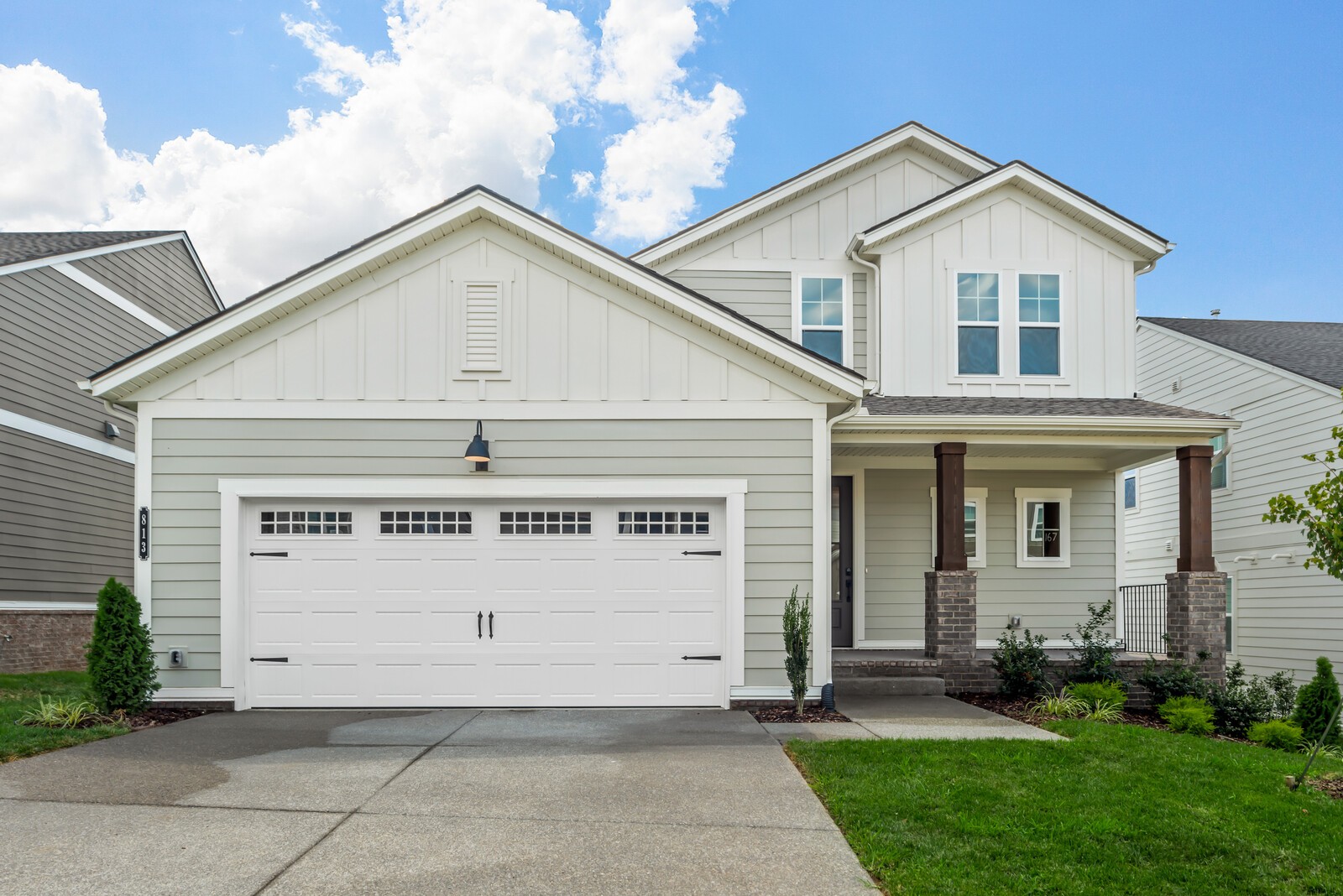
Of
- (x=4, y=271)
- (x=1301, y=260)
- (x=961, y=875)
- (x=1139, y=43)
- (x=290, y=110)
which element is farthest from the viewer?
(x=1301, y=260)

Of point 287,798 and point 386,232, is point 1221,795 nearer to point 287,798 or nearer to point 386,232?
point 287,798

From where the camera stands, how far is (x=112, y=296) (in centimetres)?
1702

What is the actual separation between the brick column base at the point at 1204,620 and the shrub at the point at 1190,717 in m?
1.46

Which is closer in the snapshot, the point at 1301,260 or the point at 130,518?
the point at 130,518

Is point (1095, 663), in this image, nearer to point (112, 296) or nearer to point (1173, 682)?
point (1173, 682)

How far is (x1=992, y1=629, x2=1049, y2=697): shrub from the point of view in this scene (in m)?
10.8

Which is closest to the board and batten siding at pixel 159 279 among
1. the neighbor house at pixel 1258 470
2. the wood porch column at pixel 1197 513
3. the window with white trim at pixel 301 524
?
the window with white trim at pixel 301 524

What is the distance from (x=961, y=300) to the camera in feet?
42.3

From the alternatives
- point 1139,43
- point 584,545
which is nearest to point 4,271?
point 584,545

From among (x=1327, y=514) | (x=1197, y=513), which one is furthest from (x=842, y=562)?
(x=1327, y=514)

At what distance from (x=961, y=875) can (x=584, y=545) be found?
5913 millimetres

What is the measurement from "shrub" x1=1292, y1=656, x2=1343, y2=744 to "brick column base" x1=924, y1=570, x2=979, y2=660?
328 centimetres

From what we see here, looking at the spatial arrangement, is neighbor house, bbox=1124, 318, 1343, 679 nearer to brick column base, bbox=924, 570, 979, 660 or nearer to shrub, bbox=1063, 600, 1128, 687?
shrub, bbox=1063, 600, 1128, 687

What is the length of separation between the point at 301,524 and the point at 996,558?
895 centimetres
